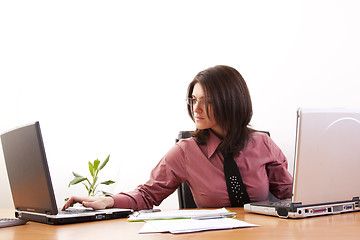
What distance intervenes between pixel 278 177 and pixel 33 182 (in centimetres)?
117

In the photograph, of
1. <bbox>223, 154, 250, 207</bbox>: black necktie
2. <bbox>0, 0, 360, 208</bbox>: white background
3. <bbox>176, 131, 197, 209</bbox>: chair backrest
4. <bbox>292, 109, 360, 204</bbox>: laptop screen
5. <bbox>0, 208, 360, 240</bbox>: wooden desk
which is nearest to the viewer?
<bbox>0, 208, 360, 240</bbox>: wooden desk

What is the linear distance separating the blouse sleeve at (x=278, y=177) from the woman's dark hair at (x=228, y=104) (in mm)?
174

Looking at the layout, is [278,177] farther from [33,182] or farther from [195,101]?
[33,182]

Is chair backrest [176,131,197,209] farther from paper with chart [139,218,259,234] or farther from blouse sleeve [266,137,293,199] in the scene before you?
paper with chart [139,218,259,234]

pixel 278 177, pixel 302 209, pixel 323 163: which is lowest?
pixel 278 177

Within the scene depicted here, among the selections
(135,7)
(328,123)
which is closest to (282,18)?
(135,7)

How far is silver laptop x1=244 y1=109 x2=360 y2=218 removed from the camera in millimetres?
1244

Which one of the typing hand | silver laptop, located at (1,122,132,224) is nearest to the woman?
the typing hand

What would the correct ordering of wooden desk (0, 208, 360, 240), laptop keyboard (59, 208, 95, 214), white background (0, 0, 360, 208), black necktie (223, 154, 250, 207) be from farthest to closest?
white background (0, 0, 360, 208) → black necktie (223, 154, 250, 207) → laptop keyboard (59, 208, 95, 214) → wooden desk (0, 208, 360, 240)

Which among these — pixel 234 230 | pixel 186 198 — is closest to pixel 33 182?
pixel 234 230

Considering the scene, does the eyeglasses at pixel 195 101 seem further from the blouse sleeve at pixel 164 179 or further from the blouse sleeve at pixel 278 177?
the blouse sleeve at pixel 278 177

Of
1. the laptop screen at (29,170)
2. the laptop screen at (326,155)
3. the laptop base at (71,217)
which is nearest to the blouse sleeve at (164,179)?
the laptop base at (71,217)

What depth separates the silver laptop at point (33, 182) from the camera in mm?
1253

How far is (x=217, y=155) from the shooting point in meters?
1.92
